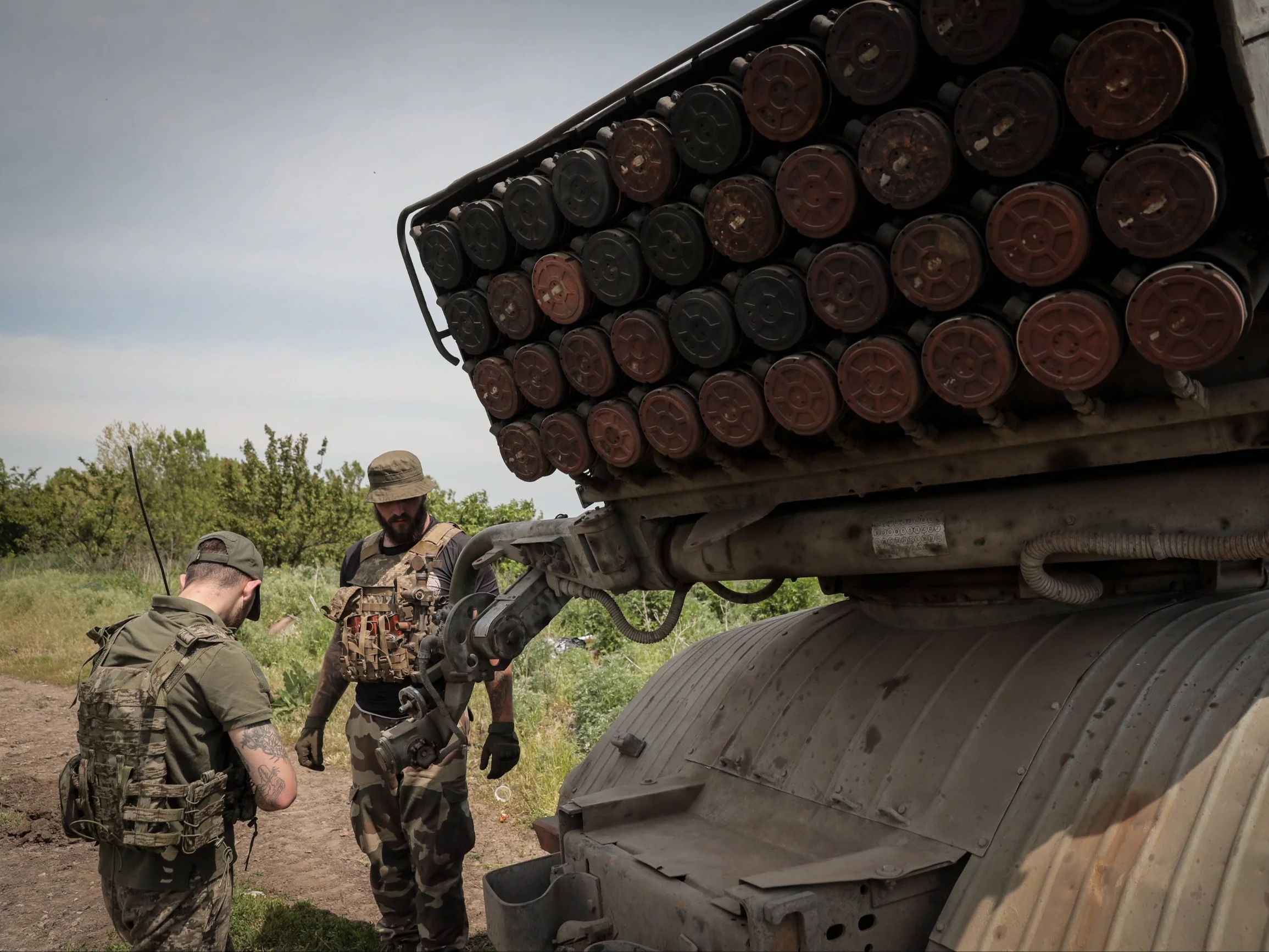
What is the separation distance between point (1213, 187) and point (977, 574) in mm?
1513

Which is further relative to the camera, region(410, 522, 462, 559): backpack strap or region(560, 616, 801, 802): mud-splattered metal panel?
region(410, 522, 462, 559): backpack strap

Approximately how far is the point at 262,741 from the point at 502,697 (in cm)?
152

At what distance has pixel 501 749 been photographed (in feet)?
17.2

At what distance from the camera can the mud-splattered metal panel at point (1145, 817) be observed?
2.26 meters

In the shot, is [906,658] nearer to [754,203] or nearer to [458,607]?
[754,203]

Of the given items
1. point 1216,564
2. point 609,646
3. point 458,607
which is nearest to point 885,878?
point 1216,564

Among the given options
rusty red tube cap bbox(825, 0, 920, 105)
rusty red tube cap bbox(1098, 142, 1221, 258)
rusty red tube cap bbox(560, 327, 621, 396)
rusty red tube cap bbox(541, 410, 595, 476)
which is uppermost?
rusty red tube cap bbox(825, 0, 920, 105)

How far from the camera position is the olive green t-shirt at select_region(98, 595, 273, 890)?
4.04 meters

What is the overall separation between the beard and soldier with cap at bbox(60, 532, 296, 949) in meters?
1.53

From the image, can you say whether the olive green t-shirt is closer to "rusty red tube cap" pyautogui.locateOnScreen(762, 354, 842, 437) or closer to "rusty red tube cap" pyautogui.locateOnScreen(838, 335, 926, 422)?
"rusty red tube cap" pyautogui.locateOnScreen(762, 354, 842, 437)

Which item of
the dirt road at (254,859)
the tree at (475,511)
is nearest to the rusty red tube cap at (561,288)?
the dirt road at (254,859)

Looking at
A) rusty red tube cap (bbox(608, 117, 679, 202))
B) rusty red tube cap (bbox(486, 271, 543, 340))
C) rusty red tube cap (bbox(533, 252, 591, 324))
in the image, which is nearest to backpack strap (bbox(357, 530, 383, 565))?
rusty red tube cap (bbox(486, 271, 543, 340))

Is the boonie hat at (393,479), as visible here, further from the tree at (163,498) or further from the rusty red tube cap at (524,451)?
the tree at (163,498)

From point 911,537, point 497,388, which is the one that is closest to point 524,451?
point 497,388
